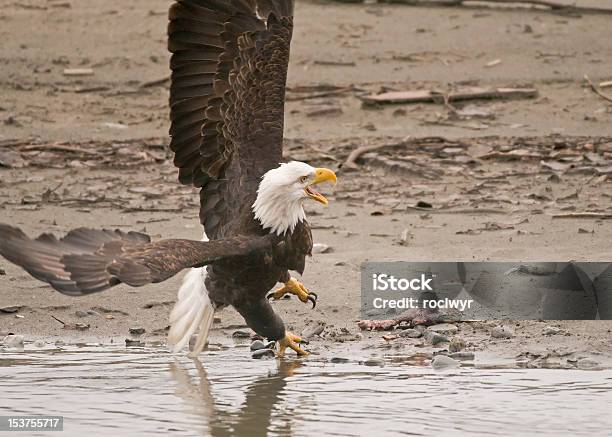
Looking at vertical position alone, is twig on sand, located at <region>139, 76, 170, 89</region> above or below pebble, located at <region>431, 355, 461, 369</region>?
above

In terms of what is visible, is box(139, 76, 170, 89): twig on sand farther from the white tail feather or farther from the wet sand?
the white tail feather

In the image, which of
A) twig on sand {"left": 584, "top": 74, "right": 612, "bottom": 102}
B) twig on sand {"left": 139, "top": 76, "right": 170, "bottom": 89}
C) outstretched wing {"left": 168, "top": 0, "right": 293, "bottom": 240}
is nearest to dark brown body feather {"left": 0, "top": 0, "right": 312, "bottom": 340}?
outstretched wing {"left": 168, "top": 0, "right": 293, "bottom": 240}

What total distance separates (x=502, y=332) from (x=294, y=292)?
3.13 feet

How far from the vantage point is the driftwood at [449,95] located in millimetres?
10109

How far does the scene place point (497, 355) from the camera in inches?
253

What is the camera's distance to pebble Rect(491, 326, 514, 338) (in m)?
6.63

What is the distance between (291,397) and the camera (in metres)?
5.99

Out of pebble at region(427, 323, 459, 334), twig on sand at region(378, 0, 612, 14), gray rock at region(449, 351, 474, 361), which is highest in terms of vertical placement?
twig on sand at region(378, 0, 612, 14)

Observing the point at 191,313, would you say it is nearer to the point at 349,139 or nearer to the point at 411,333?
the point at 411,333

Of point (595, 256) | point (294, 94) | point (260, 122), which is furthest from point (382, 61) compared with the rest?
point (260, 122)

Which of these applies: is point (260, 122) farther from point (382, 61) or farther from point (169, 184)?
point (382, 61)

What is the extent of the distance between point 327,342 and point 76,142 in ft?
A: 11.6

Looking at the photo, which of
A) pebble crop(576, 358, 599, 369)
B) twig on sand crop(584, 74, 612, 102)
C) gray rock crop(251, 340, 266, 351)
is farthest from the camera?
twig on sand crop(584, 74, 612, 102)

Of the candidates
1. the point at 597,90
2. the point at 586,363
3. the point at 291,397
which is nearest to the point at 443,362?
the point at 586,363
